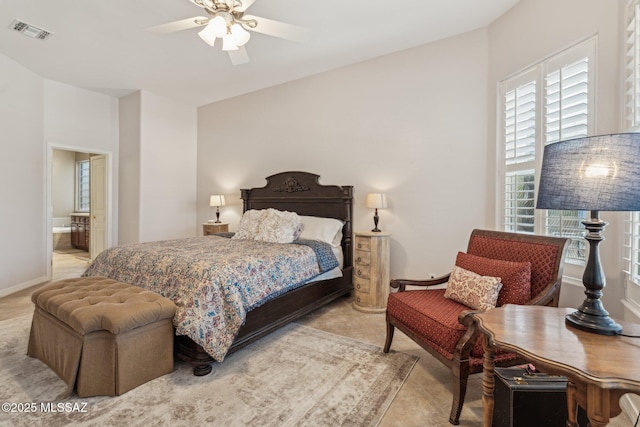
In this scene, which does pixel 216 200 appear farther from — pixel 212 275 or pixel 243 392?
pixel 243 392

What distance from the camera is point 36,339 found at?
2.31m

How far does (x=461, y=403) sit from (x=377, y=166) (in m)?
2.77

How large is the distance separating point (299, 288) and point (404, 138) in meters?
2.18

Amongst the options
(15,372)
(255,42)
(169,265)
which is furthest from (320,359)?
(255,42)

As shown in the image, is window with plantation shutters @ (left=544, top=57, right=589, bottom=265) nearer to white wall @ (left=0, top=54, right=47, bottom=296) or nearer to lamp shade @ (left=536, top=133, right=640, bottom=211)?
lamp shade @ (left=536, top=133, right=640, bottom=211)

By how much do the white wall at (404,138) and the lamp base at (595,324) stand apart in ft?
6.79

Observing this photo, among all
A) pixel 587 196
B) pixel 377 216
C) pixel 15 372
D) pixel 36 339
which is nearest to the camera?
pixel 587 196

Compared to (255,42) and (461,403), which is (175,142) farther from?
(461,403)

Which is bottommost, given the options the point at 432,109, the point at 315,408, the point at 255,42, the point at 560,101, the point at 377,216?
the point at 315,408

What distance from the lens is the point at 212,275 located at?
2197 millimetres

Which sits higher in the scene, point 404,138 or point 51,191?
point 404,138

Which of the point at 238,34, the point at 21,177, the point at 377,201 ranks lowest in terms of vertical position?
the point at 377,201

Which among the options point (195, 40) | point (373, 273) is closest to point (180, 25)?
point (195, 40)

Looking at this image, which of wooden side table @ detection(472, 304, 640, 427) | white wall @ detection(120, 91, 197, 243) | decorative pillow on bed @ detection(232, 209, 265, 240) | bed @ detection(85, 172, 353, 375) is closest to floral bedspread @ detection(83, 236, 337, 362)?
bed @ detection(85, 172, 353, 375)
